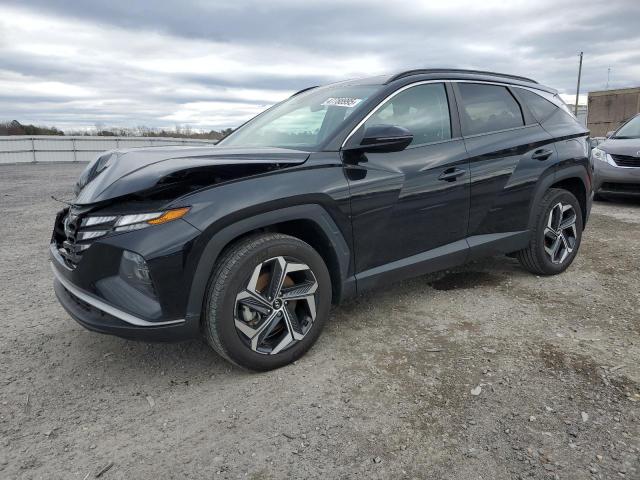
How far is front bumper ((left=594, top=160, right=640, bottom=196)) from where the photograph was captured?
25.0ft

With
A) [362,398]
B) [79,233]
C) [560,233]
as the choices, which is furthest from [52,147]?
[362,398]

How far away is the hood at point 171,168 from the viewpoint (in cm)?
233

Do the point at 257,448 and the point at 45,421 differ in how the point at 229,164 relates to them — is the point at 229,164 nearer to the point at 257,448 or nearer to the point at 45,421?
the point at 257,448

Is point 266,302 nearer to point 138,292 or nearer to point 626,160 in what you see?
point 138,292

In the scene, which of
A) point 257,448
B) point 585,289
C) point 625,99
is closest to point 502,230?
point 585,289

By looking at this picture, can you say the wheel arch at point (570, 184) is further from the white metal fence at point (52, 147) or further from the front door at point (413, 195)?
the white metal fence at point (52, 147)

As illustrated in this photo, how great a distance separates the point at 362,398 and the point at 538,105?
10.4ft

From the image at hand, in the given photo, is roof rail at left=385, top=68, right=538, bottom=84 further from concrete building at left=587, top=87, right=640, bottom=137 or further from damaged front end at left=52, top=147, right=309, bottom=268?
concrete building at left=587, top=87, right=640, bottom=137

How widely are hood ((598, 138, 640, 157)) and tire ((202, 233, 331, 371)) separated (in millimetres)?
7139

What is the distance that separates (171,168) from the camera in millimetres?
2352

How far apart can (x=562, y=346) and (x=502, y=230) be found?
3.62 ft

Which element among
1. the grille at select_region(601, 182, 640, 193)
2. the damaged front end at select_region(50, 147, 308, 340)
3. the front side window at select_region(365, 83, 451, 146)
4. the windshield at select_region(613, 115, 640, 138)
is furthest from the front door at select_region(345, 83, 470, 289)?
the windshield at select_region(613, 115, 640, 138)

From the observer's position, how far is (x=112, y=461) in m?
2.03

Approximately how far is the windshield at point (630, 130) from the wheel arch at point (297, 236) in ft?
26.1
